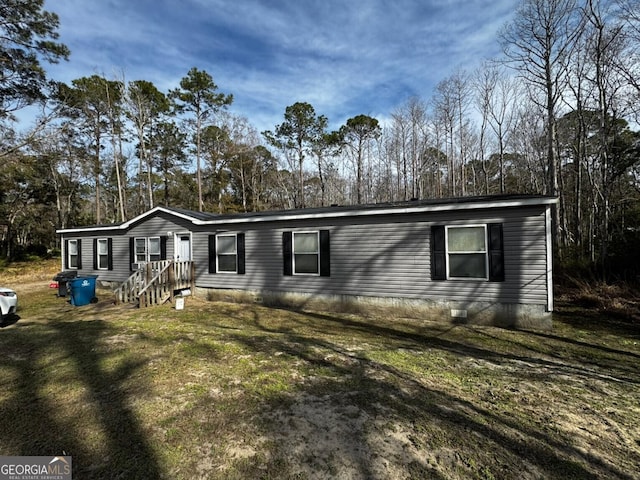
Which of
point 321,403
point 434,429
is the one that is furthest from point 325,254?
point 434,429

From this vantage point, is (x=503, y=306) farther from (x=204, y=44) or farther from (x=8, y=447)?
(x=204, y=44)

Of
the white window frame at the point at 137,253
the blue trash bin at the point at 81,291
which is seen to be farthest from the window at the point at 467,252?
the blue trash bin at the point at 81,291

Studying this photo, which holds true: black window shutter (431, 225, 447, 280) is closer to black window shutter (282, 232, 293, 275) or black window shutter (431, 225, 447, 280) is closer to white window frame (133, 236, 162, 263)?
black window shutter (282, 232, 293, 275)

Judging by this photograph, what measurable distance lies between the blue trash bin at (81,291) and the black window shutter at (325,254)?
8.04m

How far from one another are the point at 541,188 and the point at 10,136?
1289 inches

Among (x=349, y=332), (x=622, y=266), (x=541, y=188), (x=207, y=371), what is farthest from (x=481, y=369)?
(x=541, y=188)

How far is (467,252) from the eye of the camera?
7520 millimetres

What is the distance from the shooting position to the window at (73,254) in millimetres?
13898

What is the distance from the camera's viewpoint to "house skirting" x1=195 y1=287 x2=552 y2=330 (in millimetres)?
7043

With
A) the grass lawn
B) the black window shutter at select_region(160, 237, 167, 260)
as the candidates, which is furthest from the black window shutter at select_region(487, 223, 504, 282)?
the black window shutter at select_region(160, 237, 167, 260)

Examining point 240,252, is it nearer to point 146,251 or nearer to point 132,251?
point 146,251

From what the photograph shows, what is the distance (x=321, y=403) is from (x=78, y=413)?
2633 millimetres

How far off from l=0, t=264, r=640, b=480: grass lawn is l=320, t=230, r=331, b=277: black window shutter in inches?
110

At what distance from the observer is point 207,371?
4.31m
